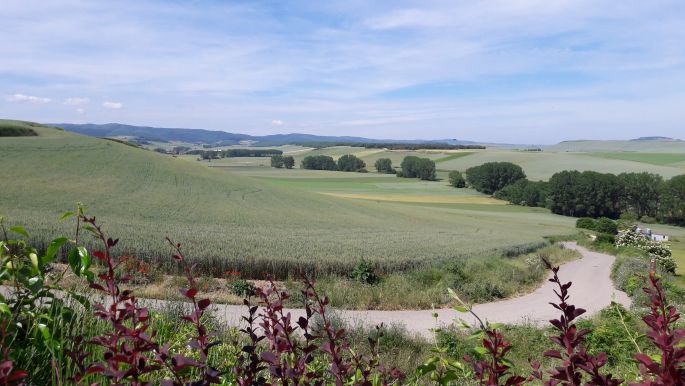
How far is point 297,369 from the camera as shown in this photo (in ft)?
5.94

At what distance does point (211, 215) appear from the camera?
32469 mm

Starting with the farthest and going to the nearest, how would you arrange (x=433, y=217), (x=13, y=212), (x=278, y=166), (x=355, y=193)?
(x=278, y=166), (x=355, y=193), (x=433, y=217), (x=13, y=212)

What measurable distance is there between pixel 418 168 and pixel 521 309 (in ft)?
311

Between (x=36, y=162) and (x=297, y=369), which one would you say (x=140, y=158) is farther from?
(x=297, y=369)

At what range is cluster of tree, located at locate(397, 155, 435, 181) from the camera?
108 meters

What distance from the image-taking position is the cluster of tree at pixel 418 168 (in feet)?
355

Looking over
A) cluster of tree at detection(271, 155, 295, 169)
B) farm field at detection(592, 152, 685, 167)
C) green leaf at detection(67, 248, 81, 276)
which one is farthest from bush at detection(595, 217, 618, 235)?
cluster of tree at detection(271, 155, 295, 169)

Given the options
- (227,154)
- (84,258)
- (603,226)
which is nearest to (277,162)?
(227,154)

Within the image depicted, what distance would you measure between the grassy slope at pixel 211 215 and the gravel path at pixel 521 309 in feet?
17.6

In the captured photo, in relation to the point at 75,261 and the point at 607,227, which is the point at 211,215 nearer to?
the point at 75,261

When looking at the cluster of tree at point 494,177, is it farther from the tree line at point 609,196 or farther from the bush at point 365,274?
the bush at point 365,274

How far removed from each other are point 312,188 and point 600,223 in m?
43.1

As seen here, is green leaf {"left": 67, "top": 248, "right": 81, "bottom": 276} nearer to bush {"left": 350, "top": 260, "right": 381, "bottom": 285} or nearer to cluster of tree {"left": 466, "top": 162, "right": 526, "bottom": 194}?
bush {"left": 350, "top": 260, "right": 381, "bottom": 285}

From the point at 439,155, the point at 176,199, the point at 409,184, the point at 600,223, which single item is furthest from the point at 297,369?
the point at 439,155
